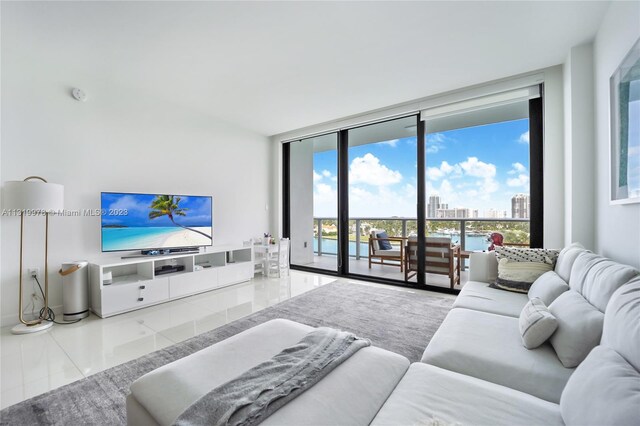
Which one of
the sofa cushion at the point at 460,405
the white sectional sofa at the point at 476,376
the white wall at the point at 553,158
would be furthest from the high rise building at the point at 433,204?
the sofa cushion at the point at 460,405

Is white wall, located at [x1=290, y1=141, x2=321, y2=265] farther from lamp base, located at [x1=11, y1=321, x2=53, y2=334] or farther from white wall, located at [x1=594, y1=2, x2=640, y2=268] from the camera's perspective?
white wall, located at [x1=594, y1=2, x2=640, y2=268]

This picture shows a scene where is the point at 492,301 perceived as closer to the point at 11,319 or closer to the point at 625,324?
the point at 625,324

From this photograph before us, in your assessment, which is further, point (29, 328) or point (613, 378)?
point (29, 328)

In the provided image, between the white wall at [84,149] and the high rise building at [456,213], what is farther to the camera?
the high rise building at [456,213]

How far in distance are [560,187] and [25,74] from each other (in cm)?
552

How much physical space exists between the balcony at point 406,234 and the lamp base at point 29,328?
3741 millimetres

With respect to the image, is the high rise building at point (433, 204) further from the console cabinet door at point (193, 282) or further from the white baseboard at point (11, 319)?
the white baseboard at point (11, 319)

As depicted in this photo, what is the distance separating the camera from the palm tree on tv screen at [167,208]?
349cm

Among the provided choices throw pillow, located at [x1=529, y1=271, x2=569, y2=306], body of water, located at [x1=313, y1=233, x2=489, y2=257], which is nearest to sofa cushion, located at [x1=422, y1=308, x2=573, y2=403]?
throw pillow, located at [x1=529, y1=271, x2=569, y2=306]

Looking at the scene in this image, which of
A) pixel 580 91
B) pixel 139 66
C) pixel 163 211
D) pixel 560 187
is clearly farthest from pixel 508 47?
pixel 163 211

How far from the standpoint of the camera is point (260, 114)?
4.22 metres

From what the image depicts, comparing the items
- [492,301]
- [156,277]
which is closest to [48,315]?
[156,277]

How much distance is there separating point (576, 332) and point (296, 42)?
9.02ft

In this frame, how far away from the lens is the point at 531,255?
7.95 feet
